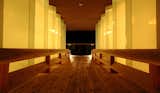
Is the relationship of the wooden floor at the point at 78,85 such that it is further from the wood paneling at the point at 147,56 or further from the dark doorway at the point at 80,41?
the dark doorway at the point at 80,41

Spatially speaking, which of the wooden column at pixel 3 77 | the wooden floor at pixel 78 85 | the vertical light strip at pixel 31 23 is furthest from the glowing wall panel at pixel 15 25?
the wooden column at pixel 3 77

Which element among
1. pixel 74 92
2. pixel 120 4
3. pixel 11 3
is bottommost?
pixel 74 92

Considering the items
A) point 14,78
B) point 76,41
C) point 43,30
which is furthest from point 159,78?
point 76,41

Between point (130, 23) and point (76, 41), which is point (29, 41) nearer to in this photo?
point (130, 23)

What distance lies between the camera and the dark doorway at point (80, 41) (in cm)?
1891

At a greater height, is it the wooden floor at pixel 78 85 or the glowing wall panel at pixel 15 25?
the glowing wall panel at pixel 15 25

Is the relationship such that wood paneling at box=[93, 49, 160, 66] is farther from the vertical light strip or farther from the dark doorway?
the dark doorway

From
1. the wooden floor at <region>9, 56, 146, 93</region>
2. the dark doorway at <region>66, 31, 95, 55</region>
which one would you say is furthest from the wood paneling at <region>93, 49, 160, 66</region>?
the dark doorway at <region>66, 31, 95, 55</region>

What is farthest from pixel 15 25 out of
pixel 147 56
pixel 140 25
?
pixel 147 56

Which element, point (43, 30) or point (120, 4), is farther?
point (43, 30)

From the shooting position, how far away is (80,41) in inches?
765

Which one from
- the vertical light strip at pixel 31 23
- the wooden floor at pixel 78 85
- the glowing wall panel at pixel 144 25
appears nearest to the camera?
the wooden floor at pixel 78 85

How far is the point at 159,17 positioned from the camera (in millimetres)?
3180

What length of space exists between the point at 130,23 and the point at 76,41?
14.7 metres
